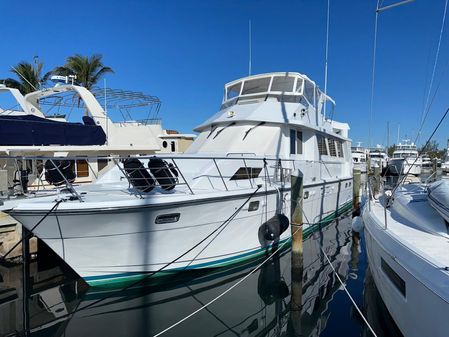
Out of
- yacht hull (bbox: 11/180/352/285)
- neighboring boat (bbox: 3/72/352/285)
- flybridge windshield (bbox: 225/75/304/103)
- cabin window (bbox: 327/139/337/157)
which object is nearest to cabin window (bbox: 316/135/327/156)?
neighboring boat (bbox: 3/72/352/285)

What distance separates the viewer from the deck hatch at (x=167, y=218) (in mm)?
5964

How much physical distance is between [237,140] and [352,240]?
195 inches

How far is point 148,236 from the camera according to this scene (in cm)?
595

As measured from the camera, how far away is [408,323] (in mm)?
3539

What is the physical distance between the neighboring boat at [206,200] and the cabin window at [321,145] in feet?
0.36

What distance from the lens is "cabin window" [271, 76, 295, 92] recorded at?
10.4m

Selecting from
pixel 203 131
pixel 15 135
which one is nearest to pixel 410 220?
pixel 203 131

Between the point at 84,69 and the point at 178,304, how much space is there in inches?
936

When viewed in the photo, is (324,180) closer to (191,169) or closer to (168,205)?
(191,169)

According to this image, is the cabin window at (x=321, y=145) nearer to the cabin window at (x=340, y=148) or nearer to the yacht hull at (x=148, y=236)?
the cabin window at (x=340, y=148)

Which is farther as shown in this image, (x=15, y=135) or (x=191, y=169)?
(x=15, y=135)

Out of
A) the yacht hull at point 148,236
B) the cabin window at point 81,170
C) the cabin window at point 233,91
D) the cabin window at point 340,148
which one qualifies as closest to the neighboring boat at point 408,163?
the cabin window at point 340,148

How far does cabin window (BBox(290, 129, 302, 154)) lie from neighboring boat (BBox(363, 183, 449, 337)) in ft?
14.0

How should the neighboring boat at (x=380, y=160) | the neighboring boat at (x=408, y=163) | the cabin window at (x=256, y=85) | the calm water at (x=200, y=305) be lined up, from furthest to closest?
1. the neighboring boat at (x=380, y=160)
2. the cabin window at (x=256, y=85)
3. the neighboring boat at (x=408, y=163)
4. the calm water at (x=200, y=305)
